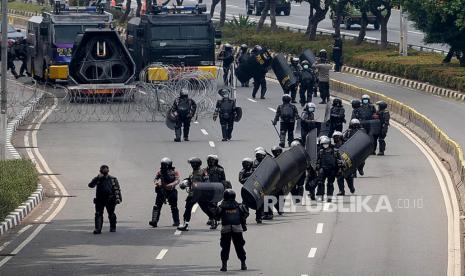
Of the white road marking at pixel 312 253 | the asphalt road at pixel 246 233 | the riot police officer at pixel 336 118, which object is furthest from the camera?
the riot police officer at pixel 336 118

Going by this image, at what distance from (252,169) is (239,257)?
4.90 m

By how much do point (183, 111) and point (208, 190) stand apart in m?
14.7

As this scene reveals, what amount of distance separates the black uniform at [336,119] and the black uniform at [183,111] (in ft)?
14.4

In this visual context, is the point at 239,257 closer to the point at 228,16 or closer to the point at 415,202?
the point at 415,202

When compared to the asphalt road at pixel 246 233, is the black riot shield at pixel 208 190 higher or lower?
higher

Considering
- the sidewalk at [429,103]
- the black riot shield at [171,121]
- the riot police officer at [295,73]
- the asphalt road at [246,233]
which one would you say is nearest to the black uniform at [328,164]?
the asphalt road at [246,233]

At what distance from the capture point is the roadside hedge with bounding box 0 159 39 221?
32125 mm

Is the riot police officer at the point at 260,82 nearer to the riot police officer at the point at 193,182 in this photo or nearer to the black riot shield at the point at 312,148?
the black riot shield at the point at 312,148

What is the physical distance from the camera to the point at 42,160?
40.8 metres

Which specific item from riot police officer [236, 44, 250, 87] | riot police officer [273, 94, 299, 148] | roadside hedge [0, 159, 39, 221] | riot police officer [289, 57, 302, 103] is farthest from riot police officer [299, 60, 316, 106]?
roadside hedge [0, 159, 39, 221]

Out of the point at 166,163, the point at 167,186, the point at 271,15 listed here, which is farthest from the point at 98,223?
the point at 271,15

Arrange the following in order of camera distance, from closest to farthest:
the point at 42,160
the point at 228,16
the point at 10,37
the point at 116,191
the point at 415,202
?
the point at 116,191 → the point at 415,202 → the point at 42,160 → the point at 10,37 → the point at 228,16

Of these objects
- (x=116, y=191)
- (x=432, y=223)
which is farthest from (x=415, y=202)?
(x=116, y=191)

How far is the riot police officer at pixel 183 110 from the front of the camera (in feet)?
144
